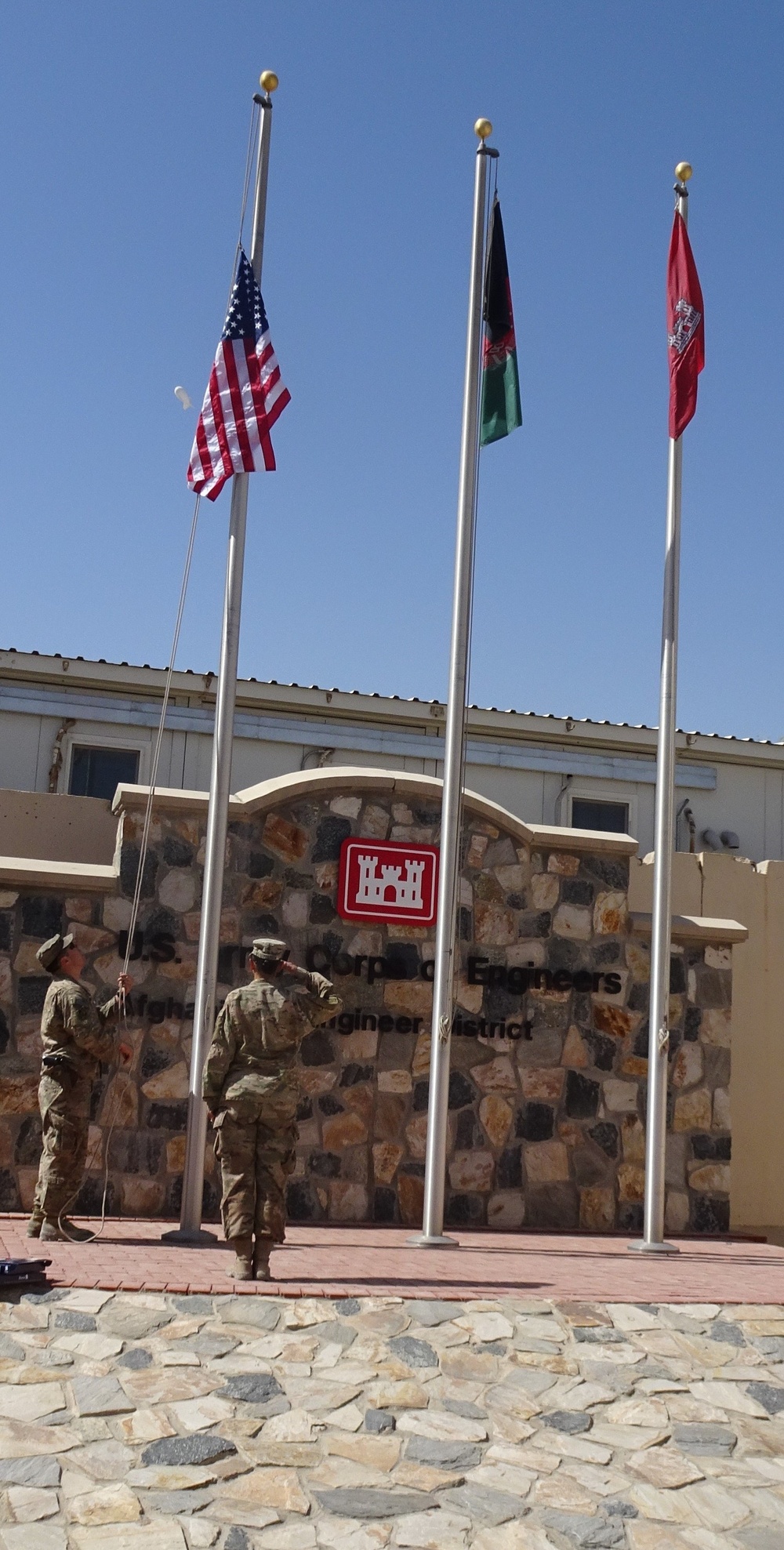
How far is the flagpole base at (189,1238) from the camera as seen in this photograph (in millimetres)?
10094

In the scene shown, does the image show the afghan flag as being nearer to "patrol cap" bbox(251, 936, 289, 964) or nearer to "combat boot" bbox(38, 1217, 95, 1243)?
"patrol cap" bbox(251, 936, 289, 964)

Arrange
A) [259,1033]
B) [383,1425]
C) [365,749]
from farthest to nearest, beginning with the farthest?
[365,749] < [259,1033] < [383,1425]

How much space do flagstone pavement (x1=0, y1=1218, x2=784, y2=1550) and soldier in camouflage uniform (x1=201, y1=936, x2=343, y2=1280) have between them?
371 millimetres

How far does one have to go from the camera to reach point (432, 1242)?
10672mm

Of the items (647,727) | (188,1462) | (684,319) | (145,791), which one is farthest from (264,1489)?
(647,727)

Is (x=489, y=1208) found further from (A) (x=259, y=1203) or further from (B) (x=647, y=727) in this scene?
(B) (x=647, y=727)

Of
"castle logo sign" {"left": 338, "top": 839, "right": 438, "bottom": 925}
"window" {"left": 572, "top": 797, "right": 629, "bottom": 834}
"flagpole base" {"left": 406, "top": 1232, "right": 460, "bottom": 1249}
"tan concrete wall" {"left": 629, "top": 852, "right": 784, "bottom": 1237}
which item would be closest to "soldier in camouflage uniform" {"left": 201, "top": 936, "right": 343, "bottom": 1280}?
"flagpole base" {"left": 406, "top": 1232, "right": 460, "bottom": 1249}

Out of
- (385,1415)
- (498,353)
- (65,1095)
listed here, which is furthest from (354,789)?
(385,1415)

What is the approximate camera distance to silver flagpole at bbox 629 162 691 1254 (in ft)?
37.1

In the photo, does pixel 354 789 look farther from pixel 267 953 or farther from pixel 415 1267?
pixel 415 1267

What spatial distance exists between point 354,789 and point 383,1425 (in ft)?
20.5

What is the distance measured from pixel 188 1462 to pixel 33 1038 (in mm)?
5196

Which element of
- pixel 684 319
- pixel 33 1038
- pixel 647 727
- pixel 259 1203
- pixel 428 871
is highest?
pixel 684 319

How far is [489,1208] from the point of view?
1223cm
